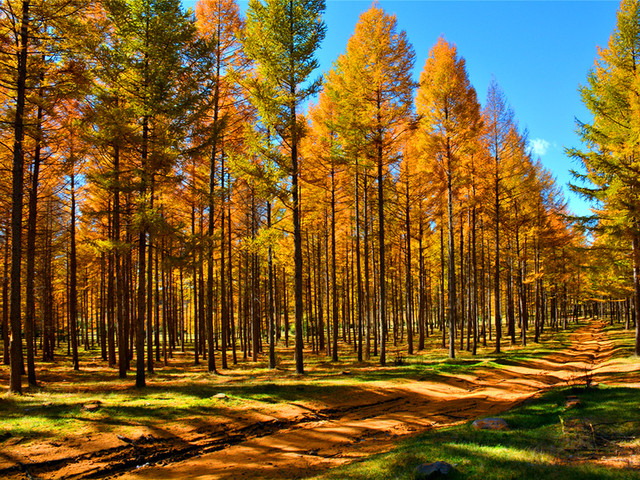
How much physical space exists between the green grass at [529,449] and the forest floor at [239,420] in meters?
0.64

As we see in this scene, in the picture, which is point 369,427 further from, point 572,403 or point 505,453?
point 572,403

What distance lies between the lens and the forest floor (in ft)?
20.4

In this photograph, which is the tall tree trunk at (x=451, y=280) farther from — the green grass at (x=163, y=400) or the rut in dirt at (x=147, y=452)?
the rut in dirt at (x=147, y=452)

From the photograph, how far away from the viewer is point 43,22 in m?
9.55

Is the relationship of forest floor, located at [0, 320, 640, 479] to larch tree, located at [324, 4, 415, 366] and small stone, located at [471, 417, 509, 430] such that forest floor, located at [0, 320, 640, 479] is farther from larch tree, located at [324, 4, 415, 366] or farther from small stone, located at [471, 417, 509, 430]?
larch tree, located at [324, 4, 415, 366]

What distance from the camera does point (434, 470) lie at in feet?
14.6

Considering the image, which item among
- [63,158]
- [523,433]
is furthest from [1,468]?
[63,158]

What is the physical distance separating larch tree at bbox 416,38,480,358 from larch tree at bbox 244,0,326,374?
6.86 metres

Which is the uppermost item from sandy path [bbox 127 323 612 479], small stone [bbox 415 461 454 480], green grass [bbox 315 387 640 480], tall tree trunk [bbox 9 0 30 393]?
tall tree trunk [bbox 9 0 30 393]

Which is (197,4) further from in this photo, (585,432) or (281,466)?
(585,432)

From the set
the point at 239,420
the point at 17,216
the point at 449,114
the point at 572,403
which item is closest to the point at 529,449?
the point at 572,403

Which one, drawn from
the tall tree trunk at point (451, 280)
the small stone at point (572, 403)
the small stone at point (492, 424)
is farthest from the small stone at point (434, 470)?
the tall tree trunk at point (451, 280)

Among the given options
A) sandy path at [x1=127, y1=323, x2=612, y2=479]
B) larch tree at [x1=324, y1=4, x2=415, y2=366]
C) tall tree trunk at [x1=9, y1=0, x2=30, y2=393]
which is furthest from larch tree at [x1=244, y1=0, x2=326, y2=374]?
tall tree trunk at [x1=9, y1=0, x2=30, y2=393]

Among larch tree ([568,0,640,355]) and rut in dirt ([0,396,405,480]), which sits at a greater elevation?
larch tree ([568,0,640,355])
